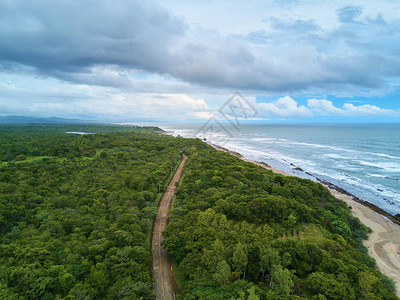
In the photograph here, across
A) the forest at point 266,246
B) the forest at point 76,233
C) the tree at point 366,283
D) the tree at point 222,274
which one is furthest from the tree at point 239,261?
the tree at point 366,283

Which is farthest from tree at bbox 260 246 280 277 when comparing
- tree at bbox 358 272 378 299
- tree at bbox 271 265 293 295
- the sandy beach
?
the sandy beach

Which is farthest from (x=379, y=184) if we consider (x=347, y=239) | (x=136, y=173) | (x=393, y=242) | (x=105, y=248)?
(x=105, y=248)

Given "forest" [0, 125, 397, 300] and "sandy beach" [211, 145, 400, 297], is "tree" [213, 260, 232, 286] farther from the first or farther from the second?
"sandy beach" [211, 145, 400, 297]

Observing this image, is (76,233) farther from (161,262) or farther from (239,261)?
(239,261)

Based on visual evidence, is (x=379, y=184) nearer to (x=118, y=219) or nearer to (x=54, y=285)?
(x=118, y=219)

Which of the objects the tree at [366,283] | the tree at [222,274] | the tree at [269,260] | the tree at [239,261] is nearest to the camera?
the tree at [222,274]

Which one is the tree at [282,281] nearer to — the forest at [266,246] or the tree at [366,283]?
the forest at [266,246]
